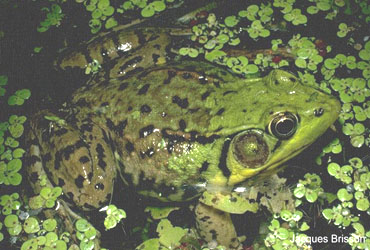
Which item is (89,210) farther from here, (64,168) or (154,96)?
(154,96)

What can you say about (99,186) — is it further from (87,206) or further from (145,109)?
(145,109)

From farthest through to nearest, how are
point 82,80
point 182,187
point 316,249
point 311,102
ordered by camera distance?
point 82,80 < point 182,187 < point 316,249 < point 311,102

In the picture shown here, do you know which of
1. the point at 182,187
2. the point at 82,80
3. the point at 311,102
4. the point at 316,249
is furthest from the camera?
the point at 82,80

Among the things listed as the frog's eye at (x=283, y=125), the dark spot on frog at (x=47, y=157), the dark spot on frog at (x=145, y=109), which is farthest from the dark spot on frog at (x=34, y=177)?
the frog's eye at (x=283, y=125)

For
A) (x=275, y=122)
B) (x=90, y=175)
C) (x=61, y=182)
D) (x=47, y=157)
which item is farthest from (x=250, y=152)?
(x=47, y=157)

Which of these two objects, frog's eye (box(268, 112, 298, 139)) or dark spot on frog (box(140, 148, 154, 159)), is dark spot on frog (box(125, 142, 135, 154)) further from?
frog's eye (box(268, 112, 298, 139))

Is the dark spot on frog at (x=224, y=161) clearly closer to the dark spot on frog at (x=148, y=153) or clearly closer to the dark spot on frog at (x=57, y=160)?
the dark spot on frog at (x=148, y=153)

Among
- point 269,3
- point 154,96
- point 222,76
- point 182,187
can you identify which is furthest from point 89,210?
point 269,3
